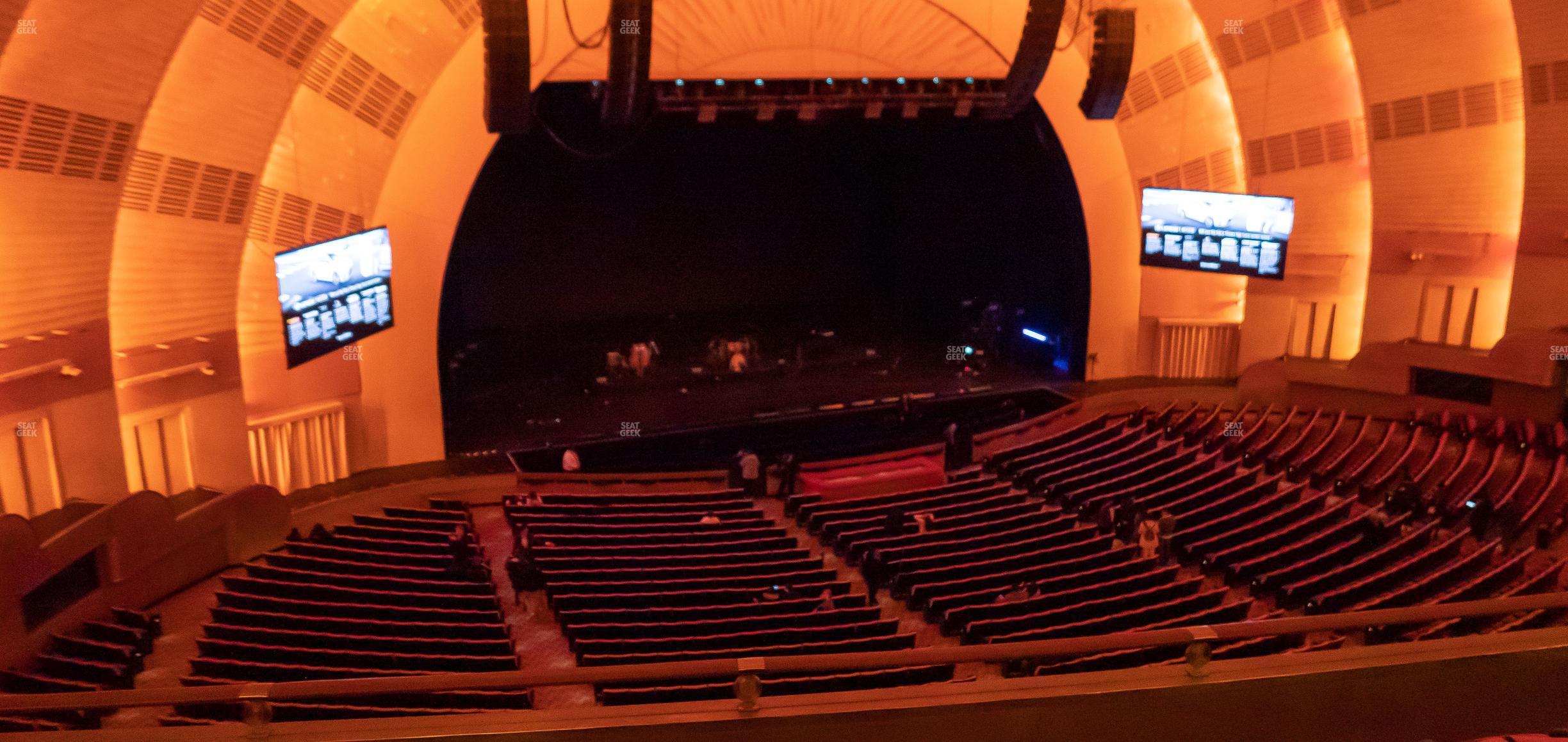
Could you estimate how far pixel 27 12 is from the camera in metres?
10.2

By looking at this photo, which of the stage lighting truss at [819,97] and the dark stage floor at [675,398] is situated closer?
the stage lighting truss at [819,97]

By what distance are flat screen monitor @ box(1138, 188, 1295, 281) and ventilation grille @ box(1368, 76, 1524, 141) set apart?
7.65ft

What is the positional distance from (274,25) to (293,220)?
3028 mm

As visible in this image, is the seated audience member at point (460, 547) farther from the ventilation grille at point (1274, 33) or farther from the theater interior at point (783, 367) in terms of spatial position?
the ventilation grille at point (1274, 33)

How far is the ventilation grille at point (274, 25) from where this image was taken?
13180 millimetres

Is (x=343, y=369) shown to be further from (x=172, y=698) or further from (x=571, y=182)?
(x=172, y=698)

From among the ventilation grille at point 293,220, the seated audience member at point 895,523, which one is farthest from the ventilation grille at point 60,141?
the seated audience member at point 895,523

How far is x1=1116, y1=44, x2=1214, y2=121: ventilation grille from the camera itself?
64.1ft

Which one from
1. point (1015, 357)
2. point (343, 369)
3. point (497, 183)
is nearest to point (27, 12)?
point (343, 369)

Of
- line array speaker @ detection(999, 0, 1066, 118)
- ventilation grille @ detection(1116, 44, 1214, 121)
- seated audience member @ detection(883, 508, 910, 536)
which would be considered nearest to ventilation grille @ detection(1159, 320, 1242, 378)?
ventilation grille @ detection(1116, 44, 1214, 121)

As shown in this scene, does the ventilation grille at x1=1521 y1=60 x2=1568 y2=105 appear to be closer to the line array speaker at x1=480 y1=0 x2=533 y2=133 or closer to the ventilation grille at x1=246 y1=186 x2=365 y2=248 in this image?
the line array speaker at x1=480 y1=0 x2=533 y2=133

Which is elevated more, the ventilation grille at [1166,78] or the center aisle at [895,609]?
the ventilation grille at [1166,78]

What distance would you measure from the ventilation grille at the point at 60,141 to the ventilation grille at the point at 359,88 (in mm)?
3463

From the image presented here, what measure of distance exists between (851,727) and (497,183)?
17567 mm
